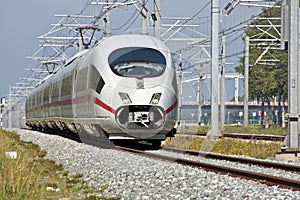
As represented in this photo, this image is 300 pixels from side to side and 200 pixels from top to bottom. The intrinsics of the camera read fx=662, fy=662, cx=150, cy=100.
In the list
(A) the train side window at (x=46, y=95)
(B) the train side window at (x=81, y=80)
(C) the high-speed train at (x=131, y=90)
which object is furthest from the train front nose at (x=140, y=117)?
(A) the train side window at (x=46, y=95)

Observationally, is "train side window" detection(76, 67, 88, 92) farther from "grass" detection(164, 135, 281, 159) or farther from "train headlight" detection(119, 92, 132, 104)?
"grass" detection(164, 135, 281, 159)

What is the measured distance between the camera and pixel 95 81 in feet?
65.5

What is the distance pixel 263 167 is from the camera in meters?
16.6

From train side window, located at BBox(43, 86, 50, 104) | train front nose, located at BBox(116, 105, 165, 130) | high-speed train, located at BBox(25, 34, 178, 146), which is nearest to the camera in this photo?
train front nose, located at BBox(116, 105, 165, 130)

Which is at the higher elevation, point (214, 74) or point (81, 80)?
point (214, 74)

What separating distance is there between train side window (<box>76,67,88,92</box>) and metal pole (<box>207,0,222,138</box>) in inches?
204

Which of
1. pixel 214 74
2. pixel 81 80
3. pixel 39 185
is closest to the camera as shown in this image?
pixel 39 185

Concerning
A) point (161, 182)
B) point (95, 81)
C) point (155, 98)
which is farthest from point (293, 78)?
point (161, 182)

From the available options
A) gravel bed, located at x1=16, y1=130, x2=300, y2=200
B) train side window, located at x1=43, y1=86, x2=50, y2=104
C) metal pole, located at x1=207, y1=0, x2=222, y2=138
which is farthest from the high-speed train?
train side window, located at x1=43, y1=86, x2=50, y2=104

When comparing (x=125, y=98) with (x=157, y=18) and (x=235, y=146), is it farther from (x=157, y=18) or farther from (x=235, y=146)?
(x=157, y=18)

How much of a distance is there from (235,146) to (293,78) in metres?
3.93

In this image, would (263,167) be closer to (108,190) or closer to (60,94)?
(108,190)

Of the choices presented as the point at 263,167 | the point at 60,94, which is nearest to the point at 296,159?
the point at 263,167

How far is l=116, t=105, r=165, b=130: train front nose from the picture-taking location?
18.5 metres
